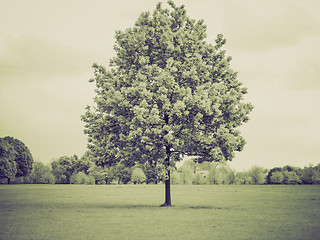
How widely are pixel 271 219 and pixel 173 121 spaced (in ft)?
42.9

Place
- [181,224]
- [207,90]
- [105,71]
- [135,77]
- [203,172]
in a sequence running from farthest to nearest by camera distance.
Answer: [203,172], [105,71], [135,77], [207,90], [181,224]

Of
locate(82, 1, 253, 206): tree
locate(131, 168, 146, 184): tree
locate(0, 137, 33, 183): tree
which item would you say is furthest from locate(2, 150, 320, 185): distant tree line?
locate(82, 1, 253, 206): tree

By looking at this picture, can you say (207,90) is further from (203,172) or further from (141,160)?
(203,172)

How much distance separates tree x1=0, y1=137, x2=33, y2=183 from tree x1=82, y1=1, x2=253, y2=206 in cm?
9146

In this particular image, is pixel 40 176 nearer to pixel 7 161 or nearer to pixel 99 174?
pixel 7 161

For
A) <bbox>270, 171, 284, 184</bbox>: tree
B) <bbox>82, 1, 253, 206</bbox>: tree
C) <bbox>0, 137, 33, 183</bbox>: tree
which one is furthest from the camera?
<bbox>270, 171, 284, 184</bbox>: tree

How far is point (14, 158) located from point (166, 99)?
4220 inches

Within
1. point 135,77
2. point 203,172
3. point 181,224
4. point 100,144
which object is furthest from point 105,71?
point 203,172

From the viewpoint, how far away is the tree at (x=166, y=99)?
32.9 meters

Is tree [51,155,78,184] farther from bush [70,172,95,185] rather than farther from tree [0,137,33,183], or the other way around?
tree [0,137,33,183]

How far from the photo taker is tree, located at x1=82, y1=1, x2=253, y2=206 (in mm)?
32875

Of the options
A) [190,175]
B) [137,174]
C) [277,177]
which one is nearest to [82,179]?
[137,174]

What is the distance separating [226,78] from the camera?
37781 mm

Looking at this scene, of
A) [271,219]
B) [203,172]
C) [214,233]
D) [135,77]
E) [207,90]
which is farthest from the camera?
[203,172]
